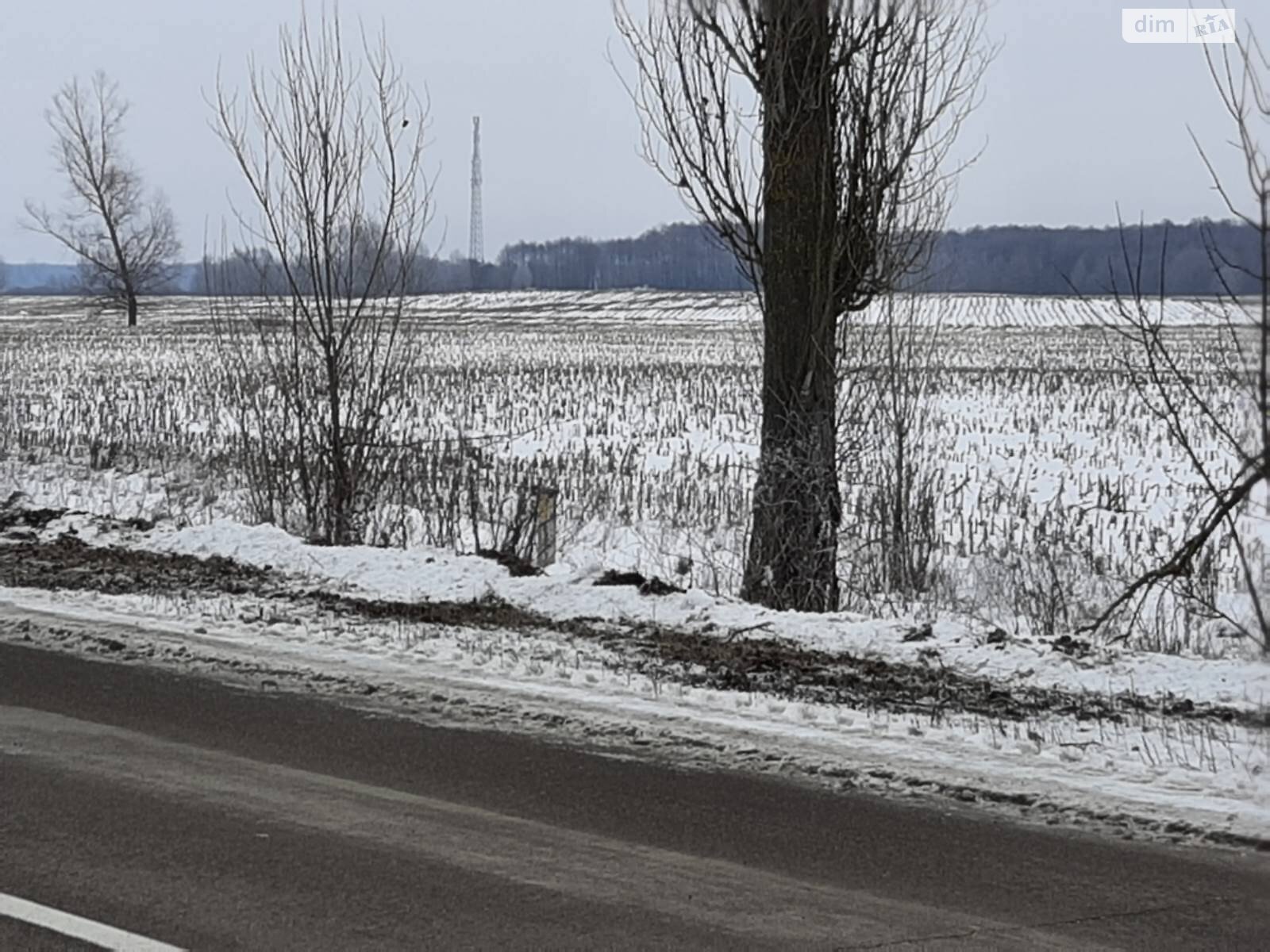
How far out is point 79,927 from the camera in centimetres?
470

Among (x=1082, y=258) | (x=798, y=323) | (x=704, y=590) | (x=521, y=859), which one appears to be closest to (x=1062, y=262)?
(x=1082, y=258)

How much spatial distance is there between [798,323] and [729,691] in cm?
503

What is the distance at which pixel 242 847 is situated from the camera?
5492 mm

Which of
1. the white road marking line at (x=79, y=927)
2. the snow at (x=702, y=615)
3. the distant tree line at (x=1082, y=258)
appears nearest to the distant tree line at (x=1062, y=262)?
the distant tree line at (x=1082, y=258)

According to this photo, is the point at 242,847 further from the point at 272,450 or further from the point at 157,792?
the point at 272,450

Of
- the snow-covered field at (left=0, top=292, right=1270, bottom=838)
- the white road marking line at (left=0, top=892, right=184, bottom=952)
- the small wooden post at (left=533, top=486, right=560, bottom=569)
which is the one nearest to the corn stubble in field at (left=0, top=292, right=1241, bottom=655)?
the snow-covered field at (left=0, top=292, right=1270, bottom=838)

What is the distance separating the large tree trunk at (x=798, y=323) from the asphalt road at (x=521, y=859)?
5.47 m

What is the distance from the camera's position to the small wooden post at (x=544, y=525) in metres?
13.4

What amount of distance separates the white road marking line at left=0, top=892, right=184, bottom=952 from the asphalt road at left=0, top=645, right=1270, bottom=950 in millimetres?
48

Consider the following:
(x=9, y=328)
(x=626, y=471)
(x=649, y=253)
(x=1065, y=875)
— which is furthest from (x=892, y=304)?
(x=649, y=253)

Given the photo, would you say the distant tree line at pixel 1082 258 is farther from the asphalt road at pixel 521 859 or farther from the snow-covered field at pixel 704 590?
the asphalt road at pixel 521 859

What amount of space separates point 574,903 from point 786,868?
853 millimetres

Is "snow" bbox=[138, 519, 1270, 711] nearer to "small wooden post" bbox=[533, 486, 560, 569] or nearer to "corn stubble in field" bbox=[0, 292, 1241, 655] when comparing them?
"small wooden post" bbox=[533, 486, 560, 569]

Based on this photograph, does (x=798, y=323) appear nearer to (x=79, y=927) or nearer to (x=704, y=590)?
(x=704, y=590)
